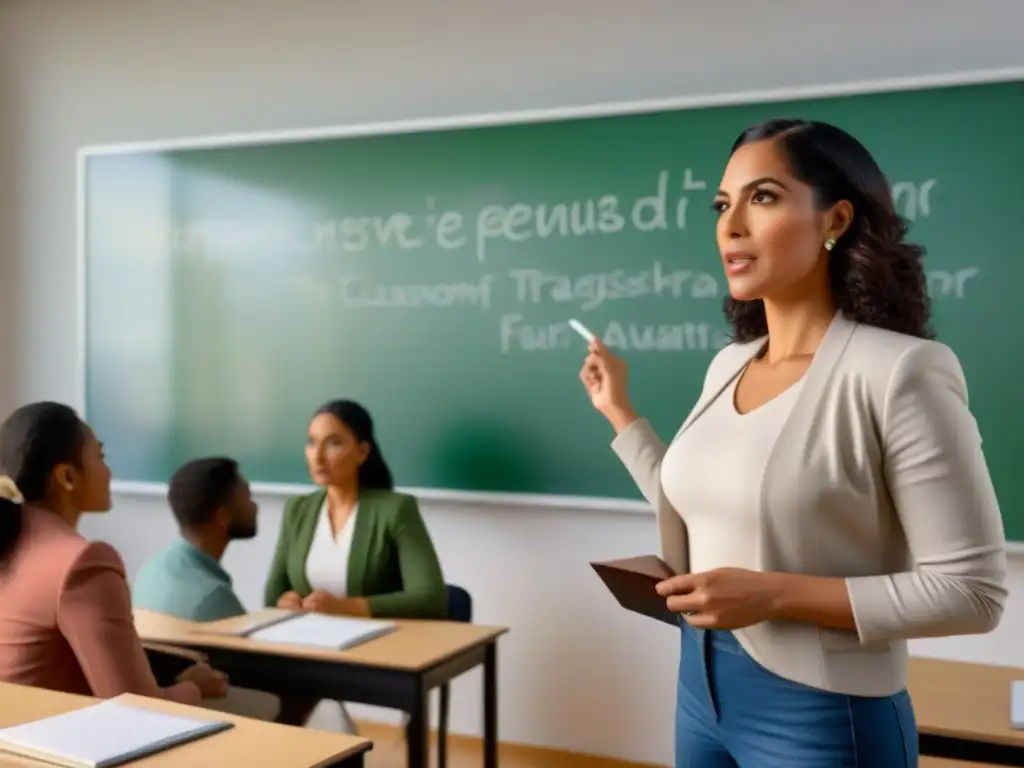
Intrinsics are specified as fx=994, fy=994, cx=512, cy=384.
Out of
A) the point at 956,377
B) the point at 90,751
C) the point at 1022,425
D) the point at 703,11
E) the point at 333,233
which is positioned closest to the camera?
the point at 956,377

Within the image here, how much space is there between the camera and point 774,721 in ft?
3.69

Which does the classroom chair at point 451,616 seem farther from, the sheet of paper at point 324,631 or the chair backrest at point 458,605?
the sheet of paper at point 324,631

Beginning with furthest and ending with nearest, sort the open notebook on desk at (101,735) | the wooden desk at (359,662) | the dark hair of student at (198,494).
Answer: the dark hair of student at (198,494) < the wooden desk at (359,662) < the open notebook on desk at (101,735)

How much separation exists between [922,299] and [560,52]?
2.39 m

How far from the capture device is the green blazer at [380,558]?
9.57 feet

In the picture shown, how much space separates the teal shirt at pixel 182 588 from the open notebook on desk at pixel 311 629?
8 centimetres

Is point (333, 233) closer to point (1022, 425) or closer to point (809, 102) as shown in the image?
point (809, 102)

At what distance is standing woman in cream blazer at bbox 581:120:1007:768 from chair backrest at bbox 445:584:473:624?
1.87 metres

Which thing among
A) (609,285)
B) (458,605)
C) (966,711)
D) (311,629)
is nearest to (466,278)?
(609,285)

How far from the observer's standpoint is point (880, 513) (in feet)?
3.65

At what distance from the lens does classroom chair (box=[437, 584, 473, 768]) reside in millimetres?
3094

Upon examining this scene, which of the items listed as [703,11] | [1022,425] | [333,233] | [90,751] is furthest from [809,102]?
[90,751]

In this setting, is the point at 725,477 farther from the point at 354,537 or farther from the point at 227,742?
the point at 354,537

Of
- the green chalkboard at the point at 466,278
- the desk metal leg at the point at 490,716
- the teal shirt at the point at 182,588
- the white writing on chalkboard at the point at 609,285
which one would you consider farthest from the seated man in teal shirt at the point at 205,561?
the white writing on chalkboard at the point at 609,285
